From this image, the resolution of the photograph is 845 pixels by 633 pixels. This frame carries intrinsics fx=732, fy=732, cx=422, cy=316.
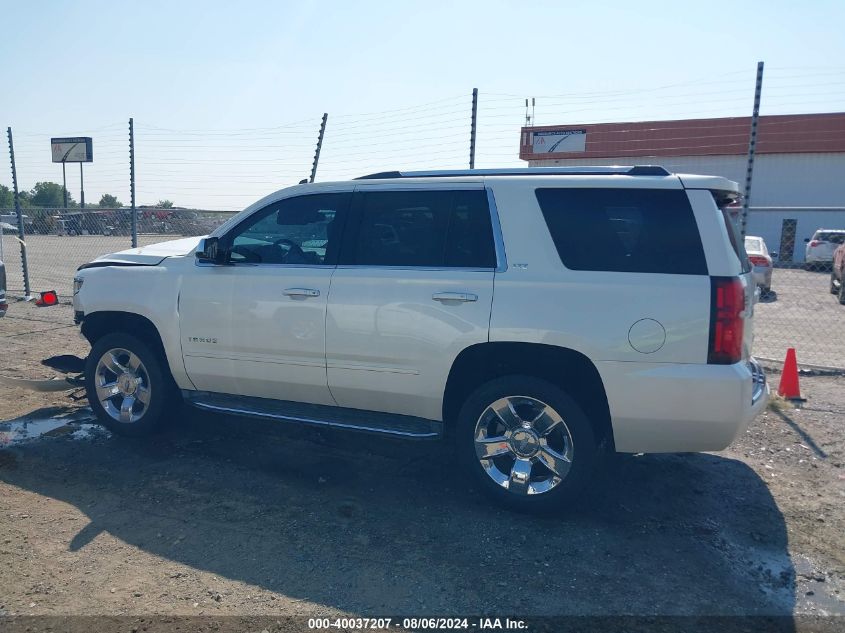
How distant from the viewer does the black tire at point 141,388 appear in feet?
18.6

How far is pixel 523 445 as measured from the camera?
14.9ft

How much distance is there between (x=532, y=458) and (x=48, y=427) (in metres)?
4.08

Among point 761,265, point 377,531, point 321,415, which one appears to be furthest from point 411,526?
point 761,265

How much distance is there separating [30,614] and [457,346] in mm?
2631

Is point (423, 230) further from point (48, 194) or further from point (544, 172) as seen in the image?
point (48, 194)

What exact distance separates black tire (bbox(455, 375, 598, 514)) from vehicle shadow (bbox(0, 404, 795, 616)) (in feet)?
0.41

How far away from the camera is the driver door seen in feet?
16.5

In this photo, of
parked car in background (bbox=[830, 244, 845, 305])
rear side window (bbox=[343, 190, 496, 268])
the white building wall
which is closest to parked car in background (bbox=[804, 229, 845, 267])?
parked car in background (bbox=[830, 244, 845, 305])

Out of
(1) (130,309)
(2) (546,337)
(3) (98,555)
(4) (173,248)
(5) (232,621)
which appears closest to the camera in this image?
(5) (232,621)

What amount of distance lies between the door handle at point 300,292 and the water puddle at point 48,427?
7.05 feet

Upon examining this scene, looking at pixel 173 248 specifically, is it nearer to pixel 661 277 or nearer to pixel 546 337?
pixel 546 337

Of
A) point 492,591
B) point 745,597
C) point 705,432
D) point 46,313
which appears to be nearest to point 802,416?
point 705,432

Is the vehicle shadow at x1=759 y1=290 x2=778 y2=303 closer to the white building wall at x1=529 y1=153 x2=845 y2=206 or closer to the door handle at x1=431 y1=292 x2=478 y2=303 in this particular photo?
the white building wall at x1=529 y1=153 x2=845 y2=206

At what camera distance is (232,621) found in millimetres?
3381
